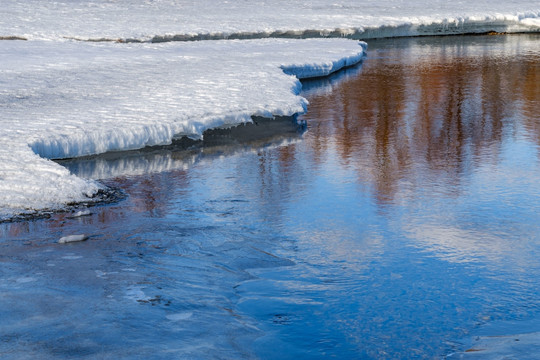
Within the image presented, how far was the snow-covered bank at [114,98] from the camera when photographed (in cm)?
573

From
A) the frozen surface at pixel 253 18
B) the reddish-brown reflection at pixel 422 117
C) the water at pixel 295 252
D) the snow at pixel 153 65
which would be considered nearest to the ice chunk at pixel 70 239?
the water at pixel 295 252

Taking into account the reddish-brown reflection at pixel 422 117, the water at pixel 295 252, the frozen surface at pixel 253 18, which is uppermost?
the frozen surface at pixel 253 18

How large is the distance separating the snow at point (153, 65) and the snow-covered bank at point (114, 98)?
1 cm

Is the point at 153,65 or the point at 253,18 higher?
the point at 253,18

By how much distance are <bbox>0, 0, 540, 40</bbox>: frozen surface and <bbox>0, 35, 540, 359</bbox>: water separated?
10.1m

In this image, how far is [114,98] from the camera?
8.68 m

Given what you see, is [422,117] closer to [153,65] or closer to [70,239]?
[153,65]

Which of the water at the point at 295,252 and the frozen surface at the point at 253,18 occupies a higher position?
the frozen surface at the point at 253,18

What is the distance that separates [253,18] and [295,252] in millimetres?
15975

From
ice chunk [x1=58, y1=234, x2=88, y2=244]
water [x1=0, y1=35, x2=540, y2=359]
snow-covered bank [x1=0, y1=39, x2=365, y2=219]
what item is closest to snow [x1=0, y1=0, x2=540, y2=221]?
snow-covered bank [x1=0, y1=39, x2=365, y2=219]

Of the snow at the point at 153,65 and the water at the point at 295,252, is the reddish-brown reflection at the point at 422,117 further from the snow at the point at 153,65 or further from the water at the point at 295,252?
the snow at the point at 153,65

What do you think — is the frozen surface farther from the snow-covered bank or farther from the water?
the water

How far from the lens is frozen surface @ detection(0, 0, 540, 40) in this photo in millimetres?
17391

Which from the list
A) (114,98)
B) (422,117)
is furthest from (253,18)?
(422,117)
